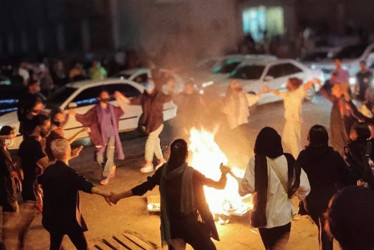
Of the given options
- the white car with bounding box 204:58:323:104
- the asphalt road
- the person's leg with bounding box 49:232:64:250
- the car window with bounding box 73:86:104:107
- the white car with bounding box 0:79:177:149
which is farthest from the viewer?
the white car with bounding box 204:58:323:104

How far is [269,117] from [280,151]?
10.1 metres

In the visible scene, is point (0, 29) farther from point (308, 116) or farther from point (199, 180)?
point (199, 180)

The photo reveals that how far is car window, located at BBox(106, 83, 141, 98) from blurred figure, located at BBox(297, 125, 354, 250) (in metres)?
8.67

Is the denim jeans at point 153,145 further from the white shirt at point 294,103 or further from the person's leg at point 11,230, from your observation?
the person's leg at point 11,230

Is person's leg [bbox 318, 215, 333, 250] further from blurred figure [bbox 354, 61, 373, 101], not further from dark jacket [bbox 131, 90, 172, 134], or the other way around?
blurred figure [bbox 354, 61, 373, 101]

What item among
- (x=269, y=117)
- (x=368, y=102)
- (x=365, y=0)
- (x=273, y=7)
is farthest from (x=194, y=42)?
(x=368, y=102)

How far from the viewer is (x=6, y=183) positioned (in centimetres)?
635

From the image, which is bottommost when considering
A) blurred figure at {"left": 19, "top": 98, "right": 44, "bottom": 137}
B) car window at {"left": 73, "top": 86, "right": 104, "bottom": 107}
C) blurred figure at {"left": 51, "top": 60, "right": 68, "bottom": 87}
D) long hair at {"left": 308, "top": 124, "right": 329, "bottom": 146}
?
blurred figure at {"left": 51, "top": 60, "right": 68, "bottom": 87}

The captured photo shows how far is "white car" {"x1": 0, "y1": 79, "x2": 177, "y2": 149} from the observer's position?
495 inches

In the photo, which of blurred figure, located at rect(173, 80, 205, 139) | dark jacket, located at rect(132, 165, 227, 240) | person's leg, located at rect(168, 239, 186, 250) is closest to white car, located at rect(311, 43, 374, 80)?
blurred figure, located at rect(173, 80, 205, 139)

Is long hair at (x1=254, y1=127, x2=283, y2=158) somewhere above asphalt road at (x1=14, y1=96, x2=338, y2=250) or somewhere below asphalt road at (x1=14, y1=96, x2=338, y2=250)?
above

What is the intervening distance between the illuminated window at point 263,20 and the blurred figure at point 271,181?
31.3 m

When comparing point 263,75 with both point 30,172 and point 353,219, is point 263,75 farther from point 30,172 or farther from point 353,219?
point 353,219

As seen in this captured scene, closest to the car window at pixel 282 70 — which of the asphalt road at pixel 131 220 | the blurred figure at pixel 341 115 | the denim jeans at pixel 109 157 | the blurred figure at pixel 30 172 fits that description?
the asphalt road at pixel 131 220
